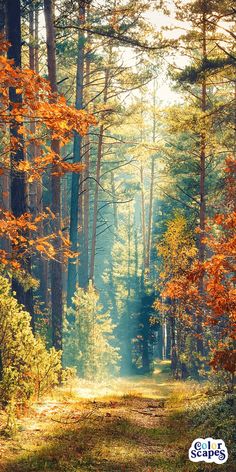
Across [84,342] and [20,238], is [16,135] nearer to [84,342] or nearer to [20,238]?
[20,238]

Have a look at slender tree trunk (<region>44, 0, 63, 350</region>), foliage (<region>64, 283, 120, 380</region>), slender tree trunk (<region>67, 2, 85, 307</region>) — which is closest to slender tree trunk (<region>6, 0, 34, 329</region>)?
slender tree trunk (<region>44, 0, 63, 350</region>)

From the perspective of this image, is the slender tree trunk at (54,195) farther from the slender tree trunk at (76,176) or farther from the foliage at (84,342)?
the foliage at (84,342)

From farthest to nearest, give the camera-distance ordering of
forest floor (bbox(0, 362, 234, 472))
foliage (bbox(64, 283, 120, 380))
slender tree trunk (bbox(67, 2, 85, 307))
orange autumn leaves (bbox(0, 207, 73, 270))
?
slender tree trunk (bbox(67, 2, 85, 307)), foliage (bbox(64, 283, 120, 380)), orange autumn leaves (bbox(0, 207, 73, 270)), forest floor (bbox(0, 362, 234, 472))

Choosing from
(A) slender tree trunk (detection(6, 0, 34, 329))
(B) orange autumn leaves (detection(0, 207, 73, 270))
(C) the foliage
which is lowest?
(C) the foliage

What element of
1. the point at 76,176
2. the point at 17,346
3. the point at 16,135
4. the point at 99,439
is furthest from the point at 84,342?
the point at 99,439

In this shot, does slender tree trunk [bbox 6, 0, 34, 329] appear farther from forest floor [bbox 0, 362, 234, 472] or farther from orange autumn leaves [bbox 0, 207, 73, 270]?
forest floor [bbox 0, 362, 234, 472]

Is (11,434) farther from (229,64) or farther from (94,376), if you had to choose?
(94,376)

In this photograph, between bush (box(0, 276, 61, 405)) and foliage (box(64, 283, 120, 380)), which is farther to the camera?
foliage (box(64, 283, 120, 380))

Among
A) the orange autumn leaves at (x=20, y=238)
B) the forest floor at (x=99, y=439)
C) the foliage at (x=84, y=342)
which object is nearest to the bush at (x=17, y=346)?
the forest floor at (x=99, y=439)

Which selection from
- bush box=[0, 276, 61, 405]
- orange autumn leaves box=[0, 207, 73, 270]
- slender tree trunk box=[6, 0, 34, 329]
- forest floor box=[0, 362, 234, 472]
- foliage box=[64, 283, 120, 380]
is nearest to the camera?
forest floor box=[0, 362, 234, 472]

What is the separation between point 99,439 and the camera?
275 inches

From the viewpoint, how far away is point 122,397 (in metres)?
12.0

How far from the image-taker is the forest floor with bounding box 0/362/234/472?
594 centimetres

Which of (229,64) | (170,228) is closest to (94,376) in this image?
(170,228)
